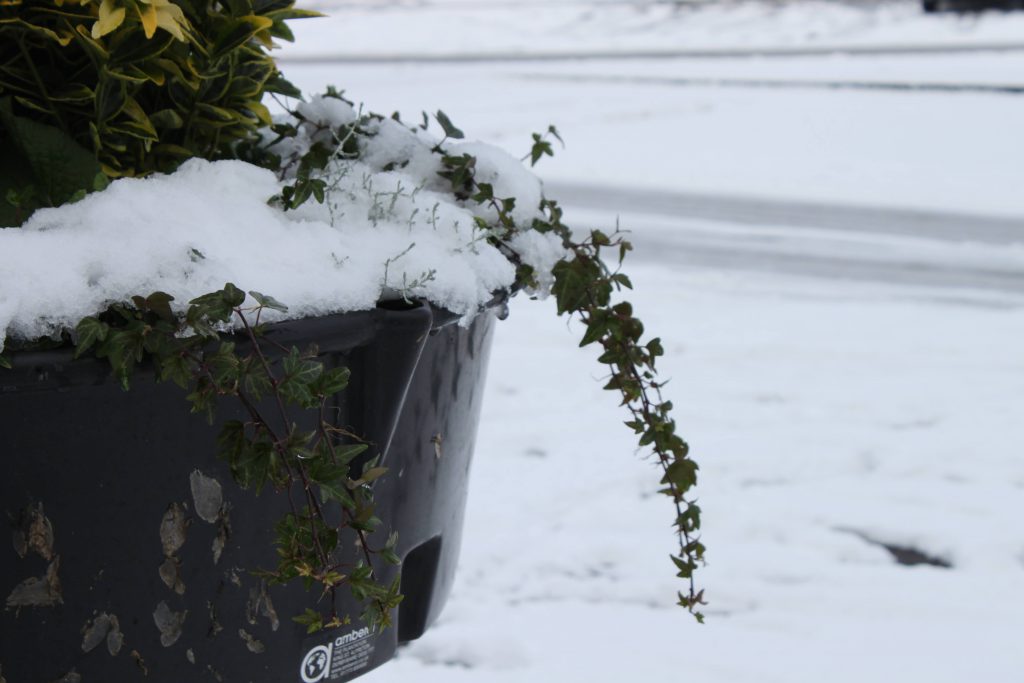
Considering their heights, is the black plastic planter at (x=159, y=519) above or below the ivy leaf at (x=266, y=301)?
below

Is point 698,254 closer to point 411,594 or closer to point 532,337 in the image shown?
point 532,337

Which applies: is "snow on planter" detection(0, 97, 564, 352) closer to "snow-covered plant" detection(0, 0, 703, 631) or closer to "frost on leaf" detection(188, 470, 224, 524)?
"snow-covered plant" detection(0, 0, 703, 631)

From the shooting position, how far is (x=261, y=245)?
0.86m

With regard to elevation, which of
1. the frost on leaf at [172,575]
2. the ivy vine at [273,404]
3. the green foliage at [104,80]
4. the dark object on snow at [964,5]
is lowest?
the frost on leaf at [172,575]

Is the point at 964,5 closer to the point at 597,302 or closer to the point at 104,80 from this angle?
the point at 597,302

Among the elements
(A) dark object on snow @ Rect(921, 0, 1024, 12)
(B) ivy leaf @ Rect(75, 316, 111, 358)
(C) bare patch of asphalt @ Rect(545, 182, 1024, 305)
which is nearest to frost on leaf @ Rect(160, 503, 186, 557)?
(B) ivy leaf @ Rect(75, 316, 111, 358)

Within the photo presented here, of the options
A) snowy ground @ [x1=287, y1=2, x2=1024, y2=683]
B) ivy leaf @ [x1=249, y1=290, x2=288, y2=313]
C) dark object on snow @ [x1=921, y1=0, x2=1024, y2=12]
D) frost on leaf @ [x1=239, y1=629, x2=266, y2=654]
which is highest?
dark object on snow @ [x1=921, y1=0, x2=1024, y2=12]

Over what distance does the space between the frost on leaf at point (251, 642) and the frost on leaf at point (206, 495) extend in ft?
0.34

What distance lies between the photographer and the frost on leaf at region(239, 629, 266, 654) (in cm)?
86

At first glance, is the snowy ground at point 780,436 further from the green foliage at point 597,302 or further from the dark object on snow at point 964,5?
the dark object on snow at point 964,5

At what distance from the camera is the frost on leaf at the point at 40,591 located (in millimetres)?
757

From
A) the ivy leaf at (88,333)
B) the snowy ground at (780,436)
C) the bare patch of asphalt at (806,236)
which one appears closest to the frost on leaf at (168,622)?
the ivy leaf at (88,333)

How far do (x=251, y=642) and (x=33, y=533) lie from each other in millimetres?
200

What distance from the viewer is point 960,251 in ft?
13.1
